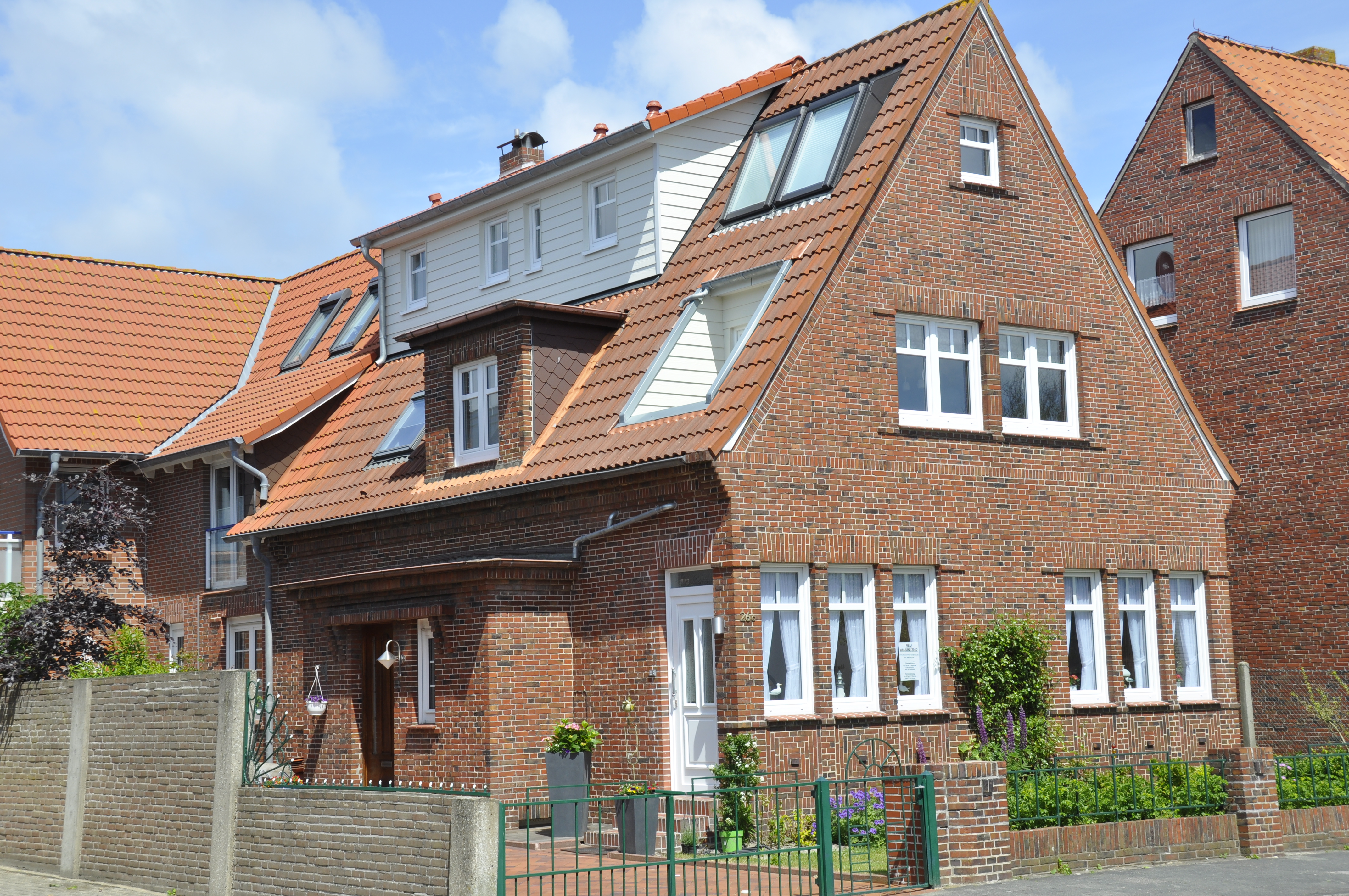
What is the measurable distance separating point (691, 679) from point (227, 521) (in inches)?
467

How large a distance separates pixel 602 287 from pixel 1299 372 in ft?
37.8

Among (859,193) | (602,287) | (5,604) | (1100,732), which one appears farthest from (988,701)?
(5,604)

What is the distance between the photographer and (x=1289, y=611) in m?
24.6

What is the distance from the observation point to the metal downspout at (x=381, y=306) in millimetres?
26578

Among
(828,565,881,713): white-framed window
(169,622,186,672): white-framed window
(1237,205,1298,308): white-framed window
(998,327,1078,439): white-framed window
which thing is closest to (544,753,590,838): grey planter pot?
(828,565,881,713): white-framed window

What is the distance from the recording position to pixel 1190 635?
2198 centimetres

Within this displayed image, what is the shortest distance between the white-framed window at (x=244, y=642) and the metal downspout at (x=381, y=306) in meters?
Result: 4.90

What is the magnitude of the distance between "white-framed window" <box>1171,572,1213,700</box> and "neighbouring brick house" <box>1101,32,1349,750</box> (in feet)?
10.7

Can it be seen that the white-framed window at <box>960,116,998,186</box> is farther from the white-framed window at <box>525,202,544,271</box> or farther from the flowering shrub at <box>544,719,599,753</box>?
the flowering shrub at <box>544,719,599,753</box>

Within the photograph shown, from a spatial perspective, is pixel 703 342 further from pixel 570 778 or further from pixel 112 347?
pixel 112 347

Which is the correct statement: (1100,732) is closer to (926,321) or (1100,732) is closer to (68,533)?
(926,321)

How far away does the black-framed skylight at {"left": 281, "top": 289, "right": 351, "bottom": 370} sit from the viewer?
30.0 meters

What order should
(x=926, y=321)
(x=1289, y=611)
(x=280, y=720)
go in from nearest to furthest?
(x=280, y=720) → (x=926, y=321) → (x=1289, y=611)

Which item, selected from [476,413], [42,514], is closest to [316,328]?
[42,514]
